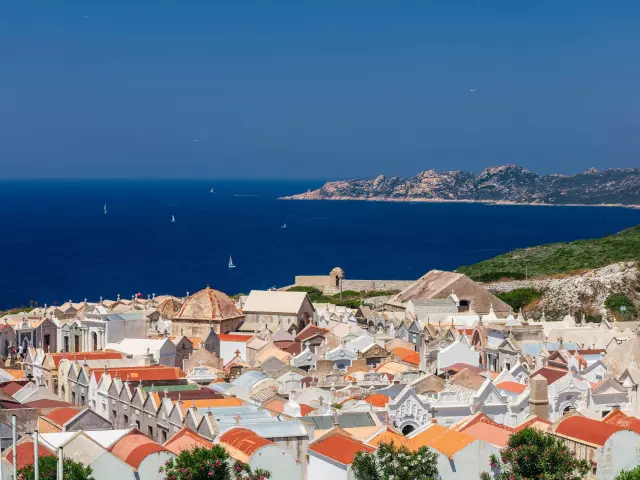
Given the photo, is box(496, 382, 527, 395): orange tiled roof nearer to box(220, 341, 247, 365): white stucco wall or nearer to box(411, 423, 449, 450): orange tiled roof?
box(411, 423, 449, 450): orange tiled roof

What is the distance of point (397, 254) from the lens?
158 metres

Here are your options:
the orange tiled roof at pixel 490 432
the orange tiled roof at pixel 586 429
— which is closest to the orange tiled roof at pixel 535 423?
the orange tiled roof at pixel 490 432

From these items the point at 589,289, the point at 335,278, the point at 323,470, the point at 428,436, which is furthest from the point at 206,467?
the point at 335,278

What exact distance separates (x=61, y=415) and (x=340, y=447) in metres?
9.58

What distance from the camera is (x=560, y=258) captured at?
314 feet

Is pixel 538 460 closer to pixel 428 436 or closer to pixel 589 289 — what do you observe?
pixel 428 436

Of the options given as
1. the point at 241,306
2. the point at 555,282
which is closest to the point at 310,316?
the point at 241,306

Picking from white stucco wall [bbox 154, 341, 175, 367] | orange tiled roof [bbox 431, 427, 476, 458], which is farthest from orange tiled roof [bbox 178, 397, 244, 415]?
white stucco wall [bbox 154, 341, 175, 367]

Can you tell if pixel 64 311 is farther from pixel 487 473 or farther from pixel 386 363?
pixel 487 473

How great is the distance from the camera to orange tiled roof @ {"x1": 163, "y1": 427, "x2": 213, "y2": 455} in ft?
82.3

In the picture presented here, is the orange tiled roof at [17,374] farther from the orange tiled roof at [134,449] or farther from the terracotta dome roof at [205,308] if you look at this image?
the orange tiled roof at [134,449]

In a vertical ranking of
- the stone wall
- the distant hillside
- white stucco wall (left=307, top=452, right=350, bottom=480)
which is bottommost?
white stucco wall (left=307, top=452, right=350, bottom=480)

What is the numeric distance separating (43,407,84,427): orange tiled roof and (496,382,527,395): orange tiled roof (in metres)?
12.9

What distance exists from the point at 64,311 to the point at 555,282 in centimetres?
3486
